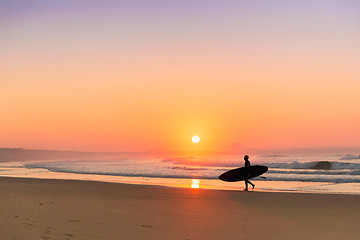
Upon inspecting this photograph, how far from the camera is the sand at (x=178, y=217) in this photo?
25.0 feet

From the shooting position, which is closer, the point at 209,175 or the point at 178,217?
the point at 178,217

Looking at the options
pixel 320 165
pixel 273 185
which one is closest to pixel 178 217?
pixel 273 185

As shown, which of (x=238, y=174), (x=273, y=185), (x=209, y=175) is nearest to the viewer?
(x=238, y=174)

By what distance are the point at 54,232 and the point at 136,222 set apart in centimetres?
203

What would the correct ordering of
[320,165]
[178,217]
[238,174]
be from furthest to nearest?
[320,165], [238,174], [178,217]

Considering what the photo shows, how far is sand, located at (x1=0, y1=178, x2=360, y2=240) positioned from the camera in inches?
300

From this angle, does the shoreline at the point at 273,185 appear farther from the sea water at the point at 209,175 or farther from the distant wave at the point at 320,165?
the distant wave at the point at 320,165

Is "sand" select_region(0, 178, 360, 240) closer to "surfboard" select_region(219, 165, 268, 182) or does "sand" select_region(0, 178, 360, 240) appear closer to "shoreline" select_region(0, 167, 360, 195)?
"shoreline" select_region(0, 167, 360, 195)

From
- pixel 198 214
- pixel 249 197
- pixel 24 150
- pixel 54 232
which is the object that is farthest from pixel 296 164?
pixel 24 150

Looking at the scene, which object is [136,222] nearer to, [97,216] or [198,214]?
[97,216]

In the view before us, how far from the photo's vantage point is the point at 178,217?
9.52 metres

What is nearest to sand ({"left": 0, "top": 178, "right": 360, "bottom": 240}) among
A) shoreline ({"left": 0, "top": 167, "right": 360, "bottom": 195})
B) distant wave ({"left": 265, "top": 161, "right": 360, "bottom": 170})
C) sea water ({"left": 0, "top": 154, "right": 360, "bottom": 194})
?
shoreline ({"left": 0, "top": 167, "right": 360, "bottom": 195})

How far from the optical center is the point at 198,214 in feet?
33.0

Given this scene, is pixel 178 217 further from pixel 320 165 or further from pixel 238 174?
pixel 320 165
